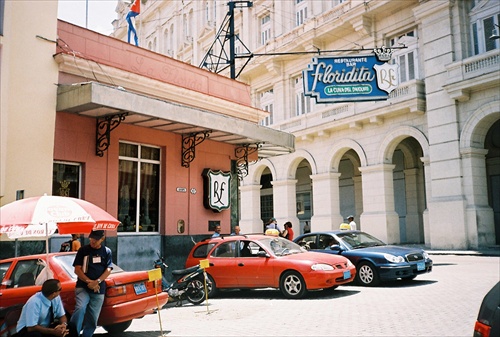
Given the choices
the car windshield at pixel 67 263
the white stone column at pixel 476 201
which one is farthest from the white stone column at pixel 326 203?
the car windshield at pixel 67 263

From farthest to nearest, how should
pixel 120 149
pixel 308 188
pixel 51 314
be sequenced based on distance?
pixel 308 188 < pixel 120 149 < pixel 51 314

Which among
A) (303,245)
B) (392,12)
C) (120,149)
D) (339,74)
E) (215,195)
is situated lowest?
(303,245)

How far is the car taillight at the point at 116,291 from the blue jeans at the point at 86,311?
0.30 metres

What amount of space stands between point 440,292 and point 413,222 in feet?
57.3

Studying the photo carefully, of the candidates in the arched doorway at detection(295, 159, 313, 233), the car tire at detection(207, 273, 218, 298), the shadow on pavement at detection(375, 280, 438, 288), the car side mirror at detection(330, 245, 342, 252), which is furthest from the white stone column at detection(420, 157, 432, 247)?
the car tire at detection(207, 273, 218, 298)

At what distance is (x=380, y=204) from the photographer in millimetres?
25766

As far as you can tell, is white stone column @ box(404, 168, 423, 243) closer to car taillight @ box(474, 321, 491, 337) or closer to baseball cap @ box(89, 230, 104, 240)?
baseball cap @ box(89, 230, 104, 240)

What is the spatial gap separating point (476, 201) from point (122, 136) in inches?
634

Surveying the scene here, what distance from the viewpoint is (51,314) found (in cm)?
599

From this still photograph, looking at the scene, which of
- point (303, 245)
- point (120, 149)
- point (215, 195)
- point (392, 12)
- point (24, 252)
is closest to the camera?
point (24, 252)

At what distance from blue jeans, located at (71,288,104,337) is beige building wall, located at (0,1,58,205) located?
469 cm

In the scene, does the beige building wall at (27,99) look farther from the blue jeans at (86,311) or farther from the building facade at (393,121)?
the building facade at (393,121)

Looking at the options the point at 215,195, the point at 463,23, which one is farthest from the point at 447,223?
the point at 215,195

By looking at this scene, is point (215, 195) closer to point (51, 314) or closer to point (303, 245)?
point (303, 245)
